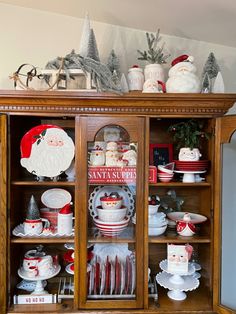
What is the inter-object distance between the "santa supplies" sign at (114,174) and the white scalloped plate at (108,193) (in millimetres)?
55

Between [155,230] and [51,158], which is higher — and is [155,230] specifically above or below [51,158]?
below

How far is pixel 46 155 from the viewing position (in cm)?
155

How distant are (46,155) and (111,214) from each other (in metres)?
0.48

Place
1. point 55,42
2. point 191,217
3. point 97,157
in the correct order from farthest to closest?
point 55,42
point 191,217
point 97,157

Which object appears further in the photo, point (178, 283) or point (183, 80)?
point (178, 283)

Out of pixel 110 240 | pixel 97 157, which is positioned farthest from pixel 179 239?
pixel 97 157

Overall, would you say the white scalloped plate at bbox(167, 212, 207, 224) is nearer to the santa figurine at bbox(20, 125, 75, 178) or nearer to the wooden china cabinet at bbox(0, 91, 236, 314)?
the wooden china cabinet at bbox(0, 91, 236, 314)

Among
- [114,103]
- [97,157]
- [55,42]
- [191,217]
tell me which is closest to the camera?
[114,103]

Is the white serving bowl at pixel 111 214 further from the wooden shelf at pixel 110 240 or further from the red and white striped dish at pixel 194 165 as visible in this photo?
the red and white striped dish at pixel 194 165

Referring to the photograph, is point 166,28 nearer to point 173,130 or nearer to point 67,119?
point 173,130

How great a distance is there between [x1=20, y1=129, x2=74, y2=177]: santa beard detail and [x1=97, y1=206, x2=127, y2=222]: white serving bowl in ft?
1.00

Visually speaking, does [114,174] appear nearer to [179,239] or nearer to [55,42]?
[179,239]

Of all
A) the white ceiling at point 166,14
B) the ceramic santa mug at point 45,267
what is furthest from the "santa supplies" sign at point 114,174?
the white ceiling at point 166,14

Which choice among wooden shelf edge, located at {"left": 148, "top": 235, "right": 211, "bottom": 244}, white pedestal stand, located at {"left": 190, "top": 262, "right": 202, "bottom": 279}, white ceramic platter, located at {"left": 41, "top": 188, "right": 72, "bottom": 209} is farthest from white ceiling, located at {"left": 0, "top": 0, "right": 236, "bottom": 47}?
white pedestal stand, located at {"left": 190, "top": 262, "right": 202, "bottom": 279}
